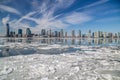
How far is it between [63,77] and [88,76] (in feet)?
2.61

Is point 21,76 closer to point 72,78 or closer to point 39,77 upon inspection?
point 39,77

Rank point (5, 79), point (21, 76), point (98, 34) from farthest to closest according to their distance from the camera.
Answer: point (98, 34)
point (21, 76)
point (5, 79)

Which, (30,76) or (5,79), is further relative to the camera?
(30,76)

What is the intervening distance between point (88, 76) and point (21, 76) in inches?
81.9

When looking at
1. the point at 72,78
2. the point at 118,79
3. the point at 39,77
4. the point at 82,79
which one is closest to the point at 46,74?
the point at 39,77

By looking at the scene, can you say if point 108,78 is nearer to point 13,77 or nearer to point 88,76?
Answer: point 88,76

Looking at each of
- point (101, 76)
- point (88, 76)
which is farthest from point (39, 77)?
point (101, 76)

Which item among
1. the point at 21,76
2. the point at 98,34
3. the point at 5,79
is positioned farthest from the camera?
the point at 98,34

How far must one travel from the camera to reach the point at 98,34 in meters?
116

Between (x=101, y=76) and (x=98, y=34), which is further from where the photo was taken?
(x=98, y=34)

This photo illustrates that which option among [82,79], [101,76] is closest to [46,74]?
[82,79]

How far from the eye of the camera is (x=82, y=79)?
11.8 ft

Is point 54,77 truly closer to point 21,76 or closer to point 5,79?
point 21,76

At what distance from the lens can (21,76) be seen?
12.4 feet
